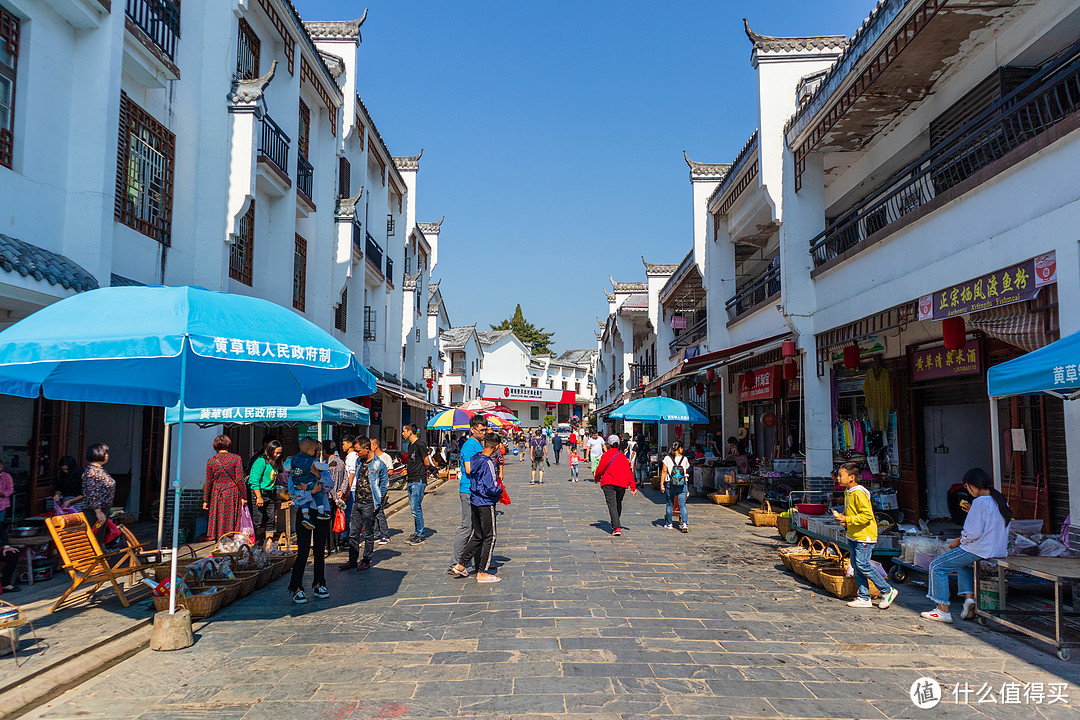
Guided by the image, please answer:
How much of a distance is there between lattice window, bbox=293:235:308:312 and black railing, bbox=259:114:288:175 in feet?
7.78

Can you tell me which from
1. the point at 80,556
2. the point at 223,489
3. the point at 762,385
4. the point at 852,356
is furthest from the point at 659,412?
the point at 80,556

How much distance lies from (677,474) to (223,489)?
7.82m

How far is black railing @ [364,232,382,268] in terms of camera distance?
22.5 meters

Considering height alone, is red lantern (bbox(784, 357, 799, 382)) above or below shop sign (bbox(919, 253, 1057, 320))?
below

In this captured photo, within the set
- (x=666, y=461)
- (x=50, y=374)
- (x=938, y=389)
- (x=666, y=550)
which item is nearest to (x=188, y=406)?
(x=50, y=374)

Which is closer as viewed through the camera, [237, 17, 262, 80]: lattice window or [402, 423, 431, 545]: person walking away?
[402, 423, 431, 545]: person walking away

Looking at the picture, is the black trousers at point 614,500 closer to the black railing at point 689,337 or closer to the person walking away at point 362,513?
the person walking away at point 362,513

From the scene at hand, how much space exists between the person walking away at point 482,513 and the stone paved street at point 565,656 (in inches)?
14.8

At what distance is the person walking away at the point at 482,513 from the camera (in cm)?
824

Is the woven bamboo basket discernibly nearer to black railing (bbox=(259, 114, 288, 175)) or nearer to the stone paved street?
the stone paved street

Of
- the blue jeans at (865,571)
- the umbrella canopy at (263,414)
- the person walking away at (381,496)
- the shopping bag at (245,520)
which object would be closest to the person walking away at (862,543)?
→ the blue jeans at (865,571)

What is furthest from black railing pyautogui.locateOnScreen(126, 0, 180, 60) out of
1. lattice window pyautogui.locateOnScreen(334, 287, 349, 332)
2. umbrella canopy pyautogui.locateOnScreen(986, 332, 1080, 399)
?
umbrella canopy pyautogui.locateOnScreen(986, 332, 1080, 399)

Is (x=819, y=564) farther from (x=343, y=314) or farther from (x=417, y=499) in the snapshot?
(x=343, y=314)

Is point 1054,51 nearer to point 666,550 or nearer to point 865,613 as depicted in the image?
point 865,613
